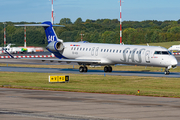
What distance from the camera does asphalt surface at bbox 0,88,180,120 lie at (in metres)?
15.5

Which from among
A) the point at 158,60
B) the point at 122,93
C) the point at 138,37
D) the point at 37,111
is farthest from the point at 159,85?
the point at 138,37

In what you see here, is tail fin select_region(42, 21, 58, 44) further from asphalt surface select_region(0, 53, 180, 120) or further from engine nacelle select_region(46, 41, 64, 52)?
asphalt surface select_region(0, 53, 180, 120)

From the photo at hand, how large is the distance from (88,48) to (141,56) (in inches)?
332

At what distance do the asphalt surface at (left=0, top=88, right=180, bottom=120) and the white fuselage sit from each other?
2031cm

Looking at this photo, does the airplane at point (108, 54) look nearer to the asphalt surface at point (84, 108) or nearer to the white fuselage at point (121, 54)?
the white fuselage at point (121, 54)

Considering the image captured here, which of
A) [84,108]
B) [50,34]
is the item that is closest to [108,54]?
[50,34]

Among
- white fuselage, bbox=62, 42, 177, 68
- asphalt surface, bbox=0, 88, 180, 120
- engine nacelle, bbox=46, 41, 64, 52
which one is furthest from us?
engine nacelle, bbox=46, 41, 64, 52

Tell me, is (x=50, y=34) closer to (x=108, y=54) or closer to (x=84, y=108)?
(x=108, y=54)

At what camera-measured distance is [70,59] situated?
47.9m

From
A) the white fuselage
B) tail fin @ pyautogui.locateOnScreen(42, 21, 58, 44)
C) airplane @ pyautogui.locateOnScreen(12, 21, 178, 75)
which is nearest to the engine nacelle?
airplane @ pyautogui.locateOnScreen(12, 21, 178, 75)

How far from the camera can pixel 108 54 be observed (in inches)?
1810

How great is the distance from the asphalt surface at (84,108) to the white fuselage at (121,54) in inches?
799

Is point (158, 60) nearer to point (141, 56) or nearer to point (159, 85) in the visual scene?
point (141, 56)

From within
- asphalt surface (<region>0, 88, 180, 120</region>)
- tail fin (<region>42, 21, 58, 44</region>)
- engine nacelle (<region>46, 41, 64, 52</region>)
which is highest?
tail fin (<region>42, 21, 58, 44</region>)
